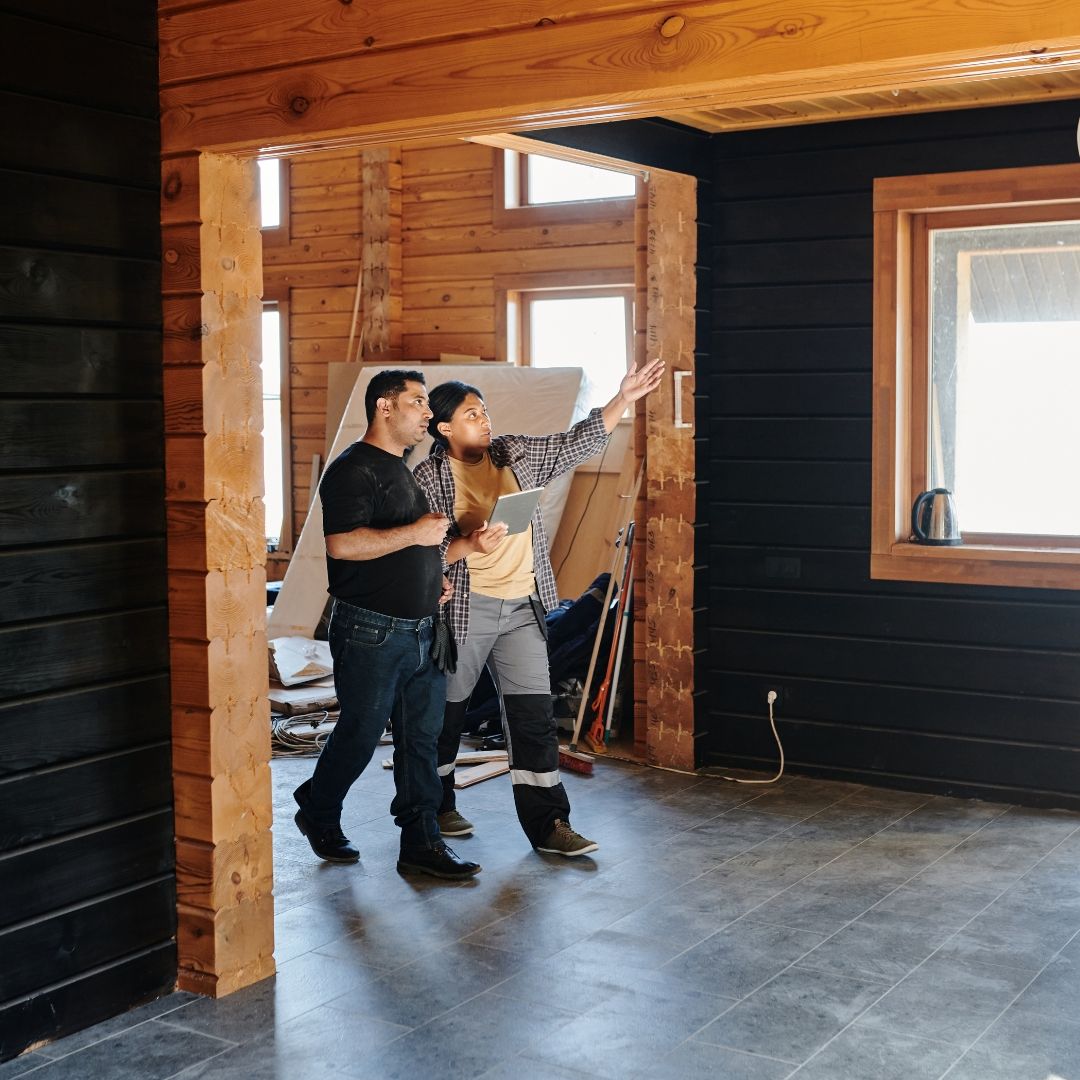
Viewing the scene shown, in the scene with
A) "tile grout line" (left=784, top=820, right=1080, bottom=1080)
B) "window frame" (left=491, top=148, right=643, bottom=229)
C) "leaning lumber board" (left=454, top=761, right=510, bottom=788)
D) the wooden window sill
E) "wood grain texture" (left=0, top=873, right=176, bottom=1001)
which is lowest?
"tile grout line" (left=784, top=820, right=1080, bottom=1080)

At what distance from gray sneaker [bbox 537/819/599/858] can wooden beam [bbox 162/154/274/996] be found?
52.2 inches

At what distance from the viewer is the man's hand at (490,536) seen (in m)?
4.30

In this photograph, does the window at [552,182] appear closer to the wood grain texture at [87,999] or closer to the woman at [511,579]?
the woman at [511,579]

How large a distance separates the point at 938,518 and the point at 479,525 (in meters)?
1.99

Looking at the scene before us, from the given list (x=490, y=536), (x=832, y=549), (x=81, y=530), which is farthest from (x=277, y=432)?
(x=81, y=530)

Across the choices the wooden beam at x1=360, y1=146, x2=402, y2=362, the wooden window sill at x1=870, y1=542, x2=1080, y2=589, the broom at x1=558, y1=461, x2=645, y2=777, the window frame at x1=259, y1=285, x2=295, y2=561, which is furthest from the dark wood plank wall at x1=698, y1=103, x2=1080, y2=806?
the window frame at x1=259, y1=285, x2=295, y2=561

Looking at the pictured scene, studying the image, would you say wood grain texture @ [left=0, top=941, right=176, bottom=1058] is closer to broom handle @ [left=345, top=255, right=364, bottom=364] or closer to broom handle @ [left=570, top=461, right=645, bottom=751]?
broom handle @ [left=570, top=461, right=645, bottom=751]

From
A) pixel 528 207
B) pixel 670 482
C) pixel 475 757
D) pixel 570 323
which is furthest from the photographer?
pixel 570 323

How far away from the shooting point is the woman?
4.69m

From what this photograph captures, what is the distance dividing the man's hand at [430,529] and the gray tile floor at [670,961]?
110 centimetres

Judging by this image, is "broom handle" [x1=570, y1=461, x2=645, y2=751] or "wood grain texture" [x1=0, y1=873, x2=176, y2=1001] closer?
"wood grain texture" [x1=0, y1=873, x2=176, y2=1001]

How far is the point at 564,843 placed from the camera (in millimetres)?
4793

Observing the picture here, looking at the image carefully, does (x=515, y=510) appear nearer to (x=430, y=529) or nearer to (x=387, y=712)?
(x=430, y=529)

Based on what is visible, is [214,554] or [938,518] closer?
[214,554]
